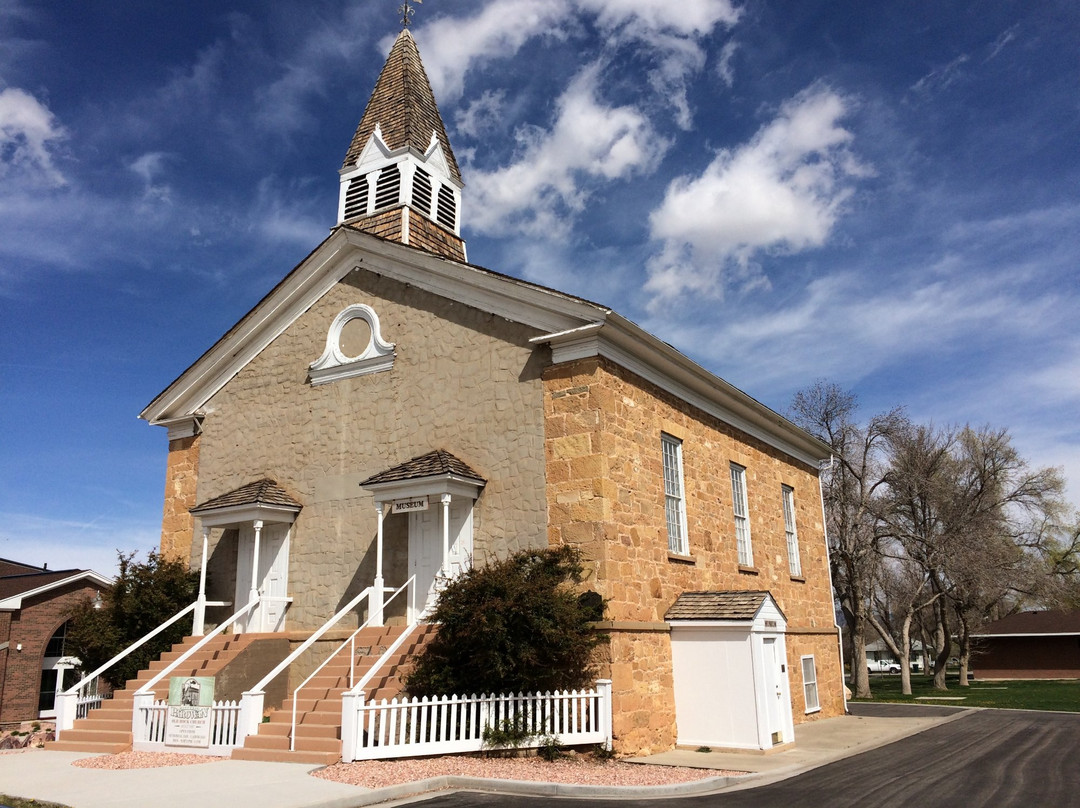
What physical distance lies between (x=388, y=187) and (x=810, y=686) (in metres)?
15.3

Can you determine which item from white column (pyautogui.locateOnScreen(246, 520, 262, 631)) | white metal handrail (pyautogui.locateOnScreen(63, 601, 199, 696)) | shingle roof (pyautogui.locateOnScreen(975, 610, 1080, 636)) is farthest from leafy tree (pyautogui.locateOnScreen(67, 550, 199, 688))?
shingle roof (pyautogui.locateOnScreen(975, 610, 1080, 636))

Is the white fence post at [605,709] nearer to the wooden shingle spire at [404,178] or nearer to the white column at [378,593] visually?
the white column at [378,593]

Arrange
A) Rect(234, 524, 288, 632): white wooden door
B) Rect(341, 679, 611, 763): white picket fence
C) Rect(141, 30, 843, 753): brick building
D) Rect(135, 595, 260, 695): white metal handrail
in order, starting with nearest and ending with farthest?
Rect(341, 679, 611, 763): white picket fence → Rect(141, 30, 843, 753): brick building → Rect(135, 595, 260, 695): white metal handrail → Rect(234, 524, 288, 632): white wooden door

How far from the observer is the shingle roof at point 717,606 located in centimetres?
1305

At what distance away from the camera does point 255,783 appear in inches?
357

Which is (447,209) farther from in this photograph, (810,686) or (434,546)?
(810,686)

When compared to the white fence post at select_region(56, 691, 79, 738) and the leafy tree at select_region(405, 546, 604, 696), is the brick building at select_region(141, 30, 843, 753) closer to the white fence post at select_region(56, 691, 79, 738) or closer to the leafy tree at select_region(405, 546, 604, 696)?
the leafy tree at select_region(405, 546, 604, 696)

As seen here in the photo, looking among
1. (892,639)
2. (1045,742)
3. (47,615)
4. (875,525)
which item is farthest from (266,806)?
(892,639)

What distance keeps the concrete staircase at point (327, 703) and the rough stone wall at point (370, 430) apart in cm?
160

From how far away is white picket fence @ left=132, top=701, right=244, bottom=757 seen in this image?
11.4 meters

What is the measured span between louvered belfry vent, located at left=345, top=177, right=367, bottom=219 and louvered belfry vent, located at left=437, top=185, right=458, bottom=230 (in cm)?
176

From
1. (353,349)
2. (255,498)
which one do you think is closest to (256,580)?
(255,498)

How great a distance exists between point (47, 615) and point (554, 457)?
20647mm

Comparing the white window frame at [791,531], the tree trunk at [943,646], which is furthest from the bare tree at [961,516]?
the white window frame at [791,531]
